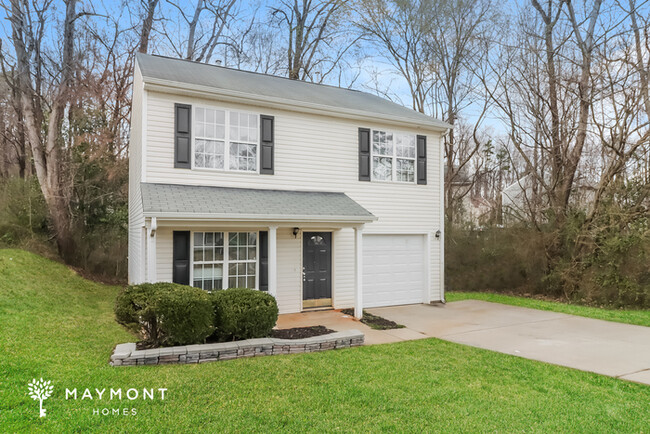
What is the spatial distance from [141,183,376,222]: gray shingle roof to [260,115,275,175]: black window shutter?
57cm

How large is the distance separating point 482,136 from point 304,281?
712 inches

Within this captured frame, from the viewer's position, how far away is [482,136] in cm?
2370

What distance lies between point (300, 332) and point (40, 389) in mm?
4052

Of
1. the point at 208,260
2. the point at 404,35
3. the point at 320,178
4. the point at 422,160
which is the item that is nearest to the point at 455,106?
the point at 404,35

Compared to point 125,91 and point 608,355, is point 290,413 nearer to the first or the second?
point 608,355

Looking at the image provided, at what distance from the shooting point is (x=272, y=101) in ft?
30.5

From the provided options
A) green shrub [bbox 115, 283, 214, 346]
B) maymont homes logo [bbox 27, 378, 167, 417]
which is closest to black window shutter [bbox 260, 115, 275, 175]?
green shrub [bbox 115, 283, 214, 346]

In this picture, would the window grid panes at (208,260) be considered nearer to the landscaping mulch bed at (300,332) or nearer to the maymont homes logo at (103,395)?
the landscaping mulch bed at (300,332)

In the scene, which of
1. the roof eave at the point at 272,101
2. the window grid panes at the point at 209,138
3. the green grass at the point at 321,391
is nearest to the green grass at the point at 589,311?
the green grass at the point at 321,391

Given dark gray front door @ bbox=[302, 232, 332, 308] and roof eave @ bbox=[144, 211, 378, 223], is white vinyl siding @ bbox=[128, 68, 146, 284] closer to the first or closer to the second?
roof eave @ bbox=[144, 211, 378, 223]

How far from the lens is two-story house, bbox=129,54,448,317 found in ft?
27.1

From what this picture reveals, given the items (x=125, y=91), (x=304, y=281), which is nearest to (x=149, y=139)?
(x=304, y=281)

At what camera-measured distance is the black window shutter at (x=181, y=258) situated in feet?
27.0

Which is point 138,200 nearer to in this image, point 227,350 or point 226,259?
point 226,259
